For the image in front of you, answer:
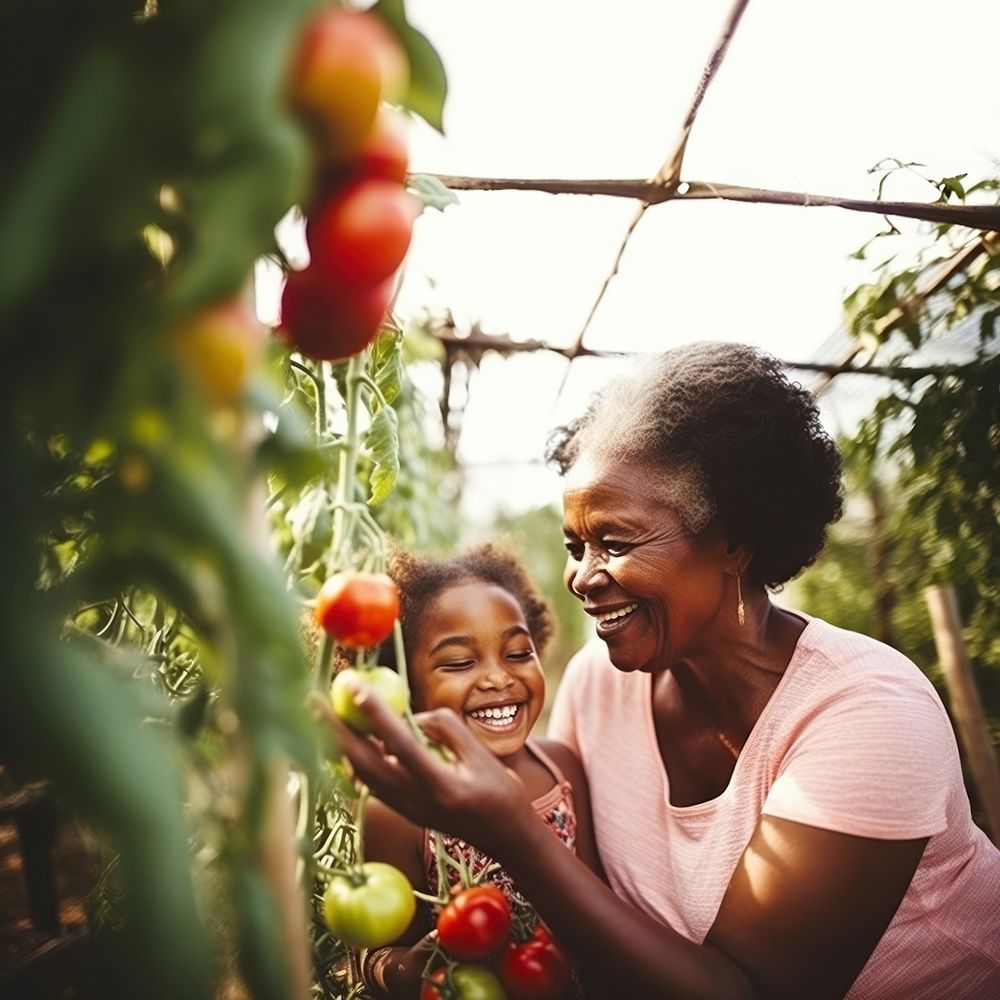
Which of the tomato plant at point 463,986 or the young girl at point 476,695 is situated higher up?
the young girl at point 476,695

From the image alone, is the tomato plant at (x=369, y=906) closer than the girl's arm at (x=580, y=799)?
Yes

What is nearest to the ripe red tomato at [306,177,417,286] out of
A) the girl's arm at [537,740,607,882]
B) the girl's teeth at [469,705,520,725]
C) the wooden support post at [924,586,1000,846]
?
the girl's teeth at [469,705,520,725]

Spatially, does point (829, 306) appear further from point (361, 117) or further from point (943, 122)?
point (361, 117)

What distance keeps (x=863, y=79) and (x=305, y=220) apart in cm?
163

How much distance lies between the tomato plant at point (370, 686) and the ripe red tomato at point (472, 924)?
397 millimetres

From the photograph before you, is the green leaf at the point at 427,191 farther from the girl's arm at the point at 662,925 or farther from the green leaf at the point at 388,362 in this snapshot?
the girl's arm at the point at 662,925

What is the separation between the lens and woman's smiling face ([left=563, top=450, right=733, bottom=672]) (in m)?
1.47

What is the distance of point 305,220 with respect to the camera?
564 millimetres

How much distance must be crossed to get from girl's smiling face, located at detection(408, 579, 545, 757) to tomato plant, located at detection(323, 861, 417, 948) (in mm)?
799

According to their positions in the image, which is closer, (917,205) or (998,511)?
(917,205)

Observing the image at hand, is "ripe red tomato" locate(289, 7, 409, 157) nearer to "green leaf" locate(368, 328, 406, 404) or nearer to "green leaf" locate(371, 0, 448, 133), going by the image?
"green leaf" locate(371, 0, 448, 133)

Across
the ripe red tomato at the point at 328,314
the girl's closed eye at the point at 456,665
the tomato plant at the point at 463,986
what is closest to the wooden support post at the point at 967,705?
the girl's closed eye at the point at 456,665

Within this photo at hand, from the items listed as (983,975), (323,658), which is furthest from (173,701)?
(983,975)

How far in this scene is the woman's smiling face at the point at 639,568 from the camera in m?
1.47
